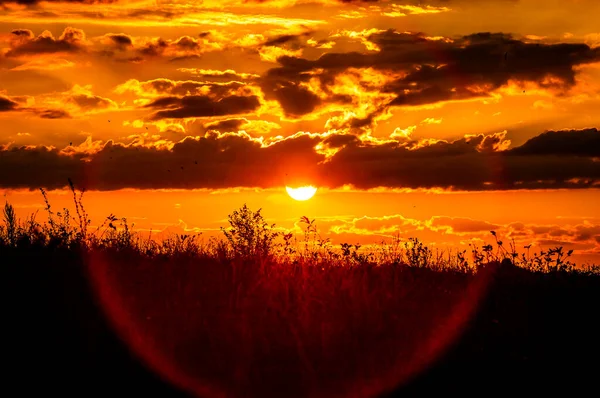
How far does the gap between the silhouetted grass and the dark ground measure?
0.09 ft

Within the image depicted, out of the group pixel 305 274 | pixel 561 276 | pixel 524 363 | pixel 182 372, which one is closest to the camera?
pixel 182 372

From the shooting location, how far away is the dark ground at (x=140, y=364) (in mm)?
8859

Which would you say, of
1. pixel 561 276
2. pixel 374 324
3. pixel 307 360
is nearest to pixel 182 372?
pixel 307 360

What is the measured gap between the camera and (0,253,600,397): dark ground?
29.1 ft

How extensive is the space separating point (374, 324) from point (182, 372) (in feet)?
8.87

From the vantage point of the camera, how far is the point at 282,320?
10367 millimetres

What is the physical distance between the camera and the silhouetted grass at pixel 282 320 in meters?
9.14

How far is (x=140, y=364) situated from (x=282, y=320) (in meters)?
1.94

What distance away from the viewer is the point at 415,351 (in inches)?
391

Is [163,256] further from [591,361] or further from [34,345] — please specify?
[591,361]

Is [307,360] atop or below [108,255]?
below

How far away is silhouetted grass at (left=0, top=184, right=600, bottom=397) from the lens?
9141 mm

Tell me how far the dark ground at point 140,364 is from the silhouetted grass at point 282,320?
0.09 ft

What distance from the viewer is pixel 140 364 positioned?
30.5 ft
